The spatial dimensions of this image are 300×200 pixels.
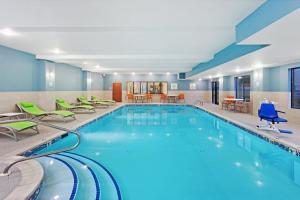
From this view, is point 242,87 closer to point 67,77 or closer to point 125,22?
point 67,77

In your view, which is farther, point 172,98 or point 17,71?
point 172,98

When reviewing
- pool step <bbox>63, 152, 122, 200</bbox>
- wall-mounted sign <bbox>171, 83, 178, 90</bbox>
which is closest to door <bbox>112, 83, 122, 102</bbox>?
wall-mounted sign <bbox>171, 83, 178, 90</bbox>

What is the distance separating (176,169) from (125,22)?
2824 mm

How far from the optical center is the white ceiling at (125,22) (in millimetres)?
3359

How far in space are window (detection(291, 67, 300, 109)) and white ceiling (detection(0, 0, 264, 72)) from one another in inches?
141

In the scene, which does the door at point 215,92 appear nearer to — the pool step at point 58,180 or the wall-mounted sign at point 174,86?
the wall-mounted sign at point 174,86

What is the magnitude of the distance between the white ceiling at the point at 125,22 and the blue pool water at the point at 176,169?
2.58m

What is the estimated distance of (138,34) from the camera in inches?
204

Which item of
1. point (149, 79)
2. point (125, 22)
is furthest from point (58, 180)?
point (149, 79)

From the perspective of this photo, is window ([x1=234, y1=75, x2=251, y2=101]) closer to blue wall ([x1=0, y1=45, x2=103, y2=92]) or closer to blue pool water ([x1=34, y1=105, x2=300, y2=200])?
blue pool water ([x1=34, y1=105, x2=300, y2=200])

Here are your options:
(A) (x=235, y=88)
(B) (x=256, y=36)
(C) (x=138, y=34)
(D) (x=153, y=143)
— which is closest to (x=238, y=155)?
(D) (x=153, y=143)

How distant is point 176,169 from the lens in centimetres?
390

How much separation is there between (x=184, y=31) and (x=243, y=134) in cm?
377

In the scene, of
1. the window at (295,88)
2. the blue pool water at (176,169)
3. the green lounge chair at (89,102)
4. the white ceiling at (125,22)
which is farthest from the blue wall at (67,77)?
the window at (295,88)
